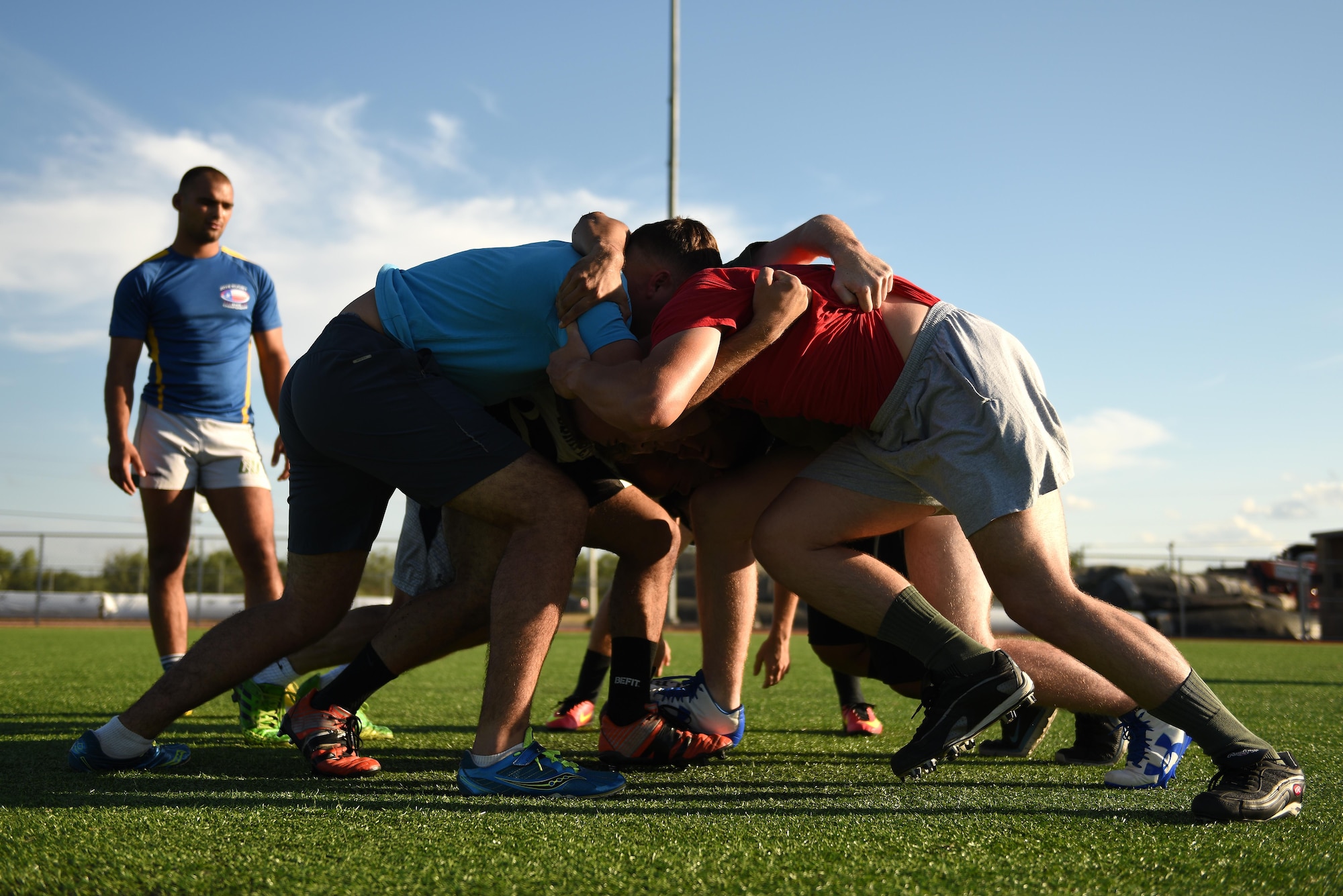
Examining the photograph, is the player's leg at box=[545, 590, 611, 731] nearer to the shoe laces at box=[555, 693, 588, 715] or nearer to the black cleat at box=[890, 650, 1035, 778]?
the shoe laces at box=[555, 693, 588, 715]

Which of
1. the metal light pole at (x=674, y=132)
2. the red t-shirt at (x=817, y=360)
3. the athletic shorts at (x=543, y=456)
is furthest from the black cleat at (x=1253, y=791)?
the metal light pole at (x=674, y=132)

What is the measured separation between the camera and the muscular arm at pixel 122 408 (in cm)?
462

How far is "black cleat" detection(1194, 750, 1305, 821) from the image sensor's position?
7.45 feet

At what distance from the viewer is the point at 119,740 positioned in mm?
2859

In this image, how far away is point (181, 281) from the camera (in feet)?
16.2

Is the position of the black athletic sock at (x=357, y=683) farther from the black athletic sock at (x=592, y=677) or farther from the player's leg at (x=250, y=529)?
the player's leg at (x=250, y=529)

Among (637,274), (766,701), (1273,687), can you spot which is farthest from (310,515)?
(1273,687)

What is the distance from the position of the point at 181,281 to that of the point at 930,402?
394cm

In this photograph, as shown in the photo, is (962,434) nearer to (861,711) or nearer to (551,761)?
(551,761)

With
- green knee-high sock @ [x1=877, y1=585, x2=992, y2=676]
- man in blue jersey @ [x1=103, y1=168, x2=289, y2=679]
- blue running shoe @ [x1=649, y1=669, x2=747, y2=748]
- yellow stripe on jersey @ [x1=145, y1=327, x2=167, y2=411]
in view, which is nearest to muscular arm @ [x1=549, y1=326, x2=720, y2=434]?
green knee-high sock @ [x1=877, y1=585, x2=992, y2=676]

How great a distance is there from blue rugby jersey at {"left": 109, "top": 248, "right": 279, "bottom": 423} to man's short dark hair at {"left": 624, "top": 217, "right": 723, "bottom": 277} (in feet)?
9.29

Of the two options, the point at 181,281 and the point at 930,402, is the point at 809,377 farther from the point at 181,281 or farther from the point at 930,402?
the point at 181,281

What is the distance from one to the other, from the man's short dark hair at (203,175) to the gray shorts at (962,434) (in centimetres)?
369

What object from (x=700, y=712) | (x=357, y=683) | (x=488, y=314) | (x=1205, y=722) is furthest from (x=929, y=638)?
(x=357, y=683)
